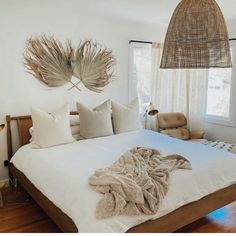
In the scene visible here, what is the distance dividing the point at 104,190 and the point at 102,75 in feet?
8.15

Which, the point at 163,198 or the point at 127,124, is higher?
the point at 127,124

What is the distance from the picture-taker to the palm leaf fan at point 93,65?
383 cm

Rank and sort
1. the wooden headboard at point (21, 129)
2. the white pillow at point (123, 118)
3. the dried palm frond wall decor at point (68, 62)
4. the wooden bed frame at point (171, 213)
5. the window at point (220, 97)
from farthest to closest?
the window at point (220, 97)
the white pillow at point (123, 118)
the dried palm frond wall decor at point (68, 62)
the wooden headboard at point (21, 129)
the wooden bed frame at point (171, 213)

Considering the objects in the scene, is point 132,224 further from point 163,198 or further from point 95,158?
point 95,158

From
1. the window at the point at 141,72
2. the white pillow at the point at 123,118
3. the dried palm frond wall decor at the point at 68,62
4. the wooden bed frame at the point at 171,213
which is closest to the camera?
the wooden bed frame at the point at 171,213

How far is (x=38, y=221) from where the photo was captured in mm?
2648

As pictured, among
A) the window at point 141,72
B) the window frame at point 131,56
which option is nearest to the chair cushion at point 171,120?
the window at point 141,72

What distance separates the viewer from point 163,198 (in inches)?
78.8

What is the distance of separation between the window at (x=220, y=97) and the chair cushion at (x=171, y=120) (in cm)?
50

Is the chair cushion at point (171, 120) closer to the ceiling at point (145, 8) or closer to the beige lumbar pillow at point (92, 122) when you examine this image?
the beige lumbar pillow at point (92, 122)

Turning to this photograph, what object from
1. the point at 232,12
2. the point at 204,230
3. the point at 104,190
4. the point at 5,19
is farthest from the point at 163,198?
the point at 232,12

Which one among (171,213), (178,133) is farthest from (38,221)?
(178,133)

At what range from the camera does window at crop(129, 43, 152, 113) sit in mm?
4438

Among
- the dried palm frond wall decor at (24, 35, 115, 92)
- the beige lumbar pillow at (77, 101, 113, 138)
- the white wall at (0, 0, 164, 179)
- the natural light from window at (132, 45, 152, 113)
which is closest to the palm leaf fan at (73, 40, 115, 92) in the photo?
the dried palm frond wall decor at (24, 35, 115, 92)
